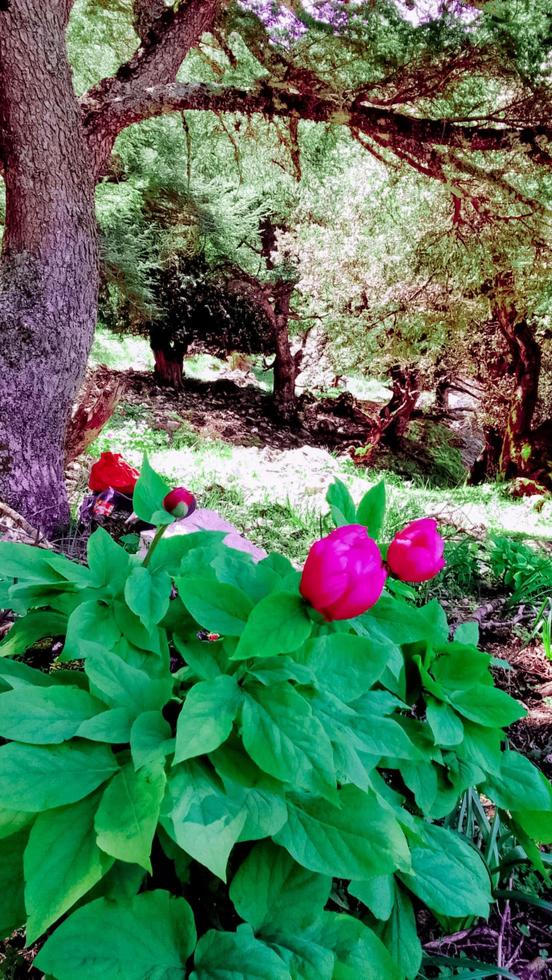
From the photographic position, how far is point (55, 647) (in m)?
1.41

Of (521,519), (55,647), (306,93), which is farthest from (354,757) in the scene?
(521,519)

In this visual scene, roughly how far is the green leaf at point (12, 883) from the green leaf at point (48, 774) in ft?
0.30

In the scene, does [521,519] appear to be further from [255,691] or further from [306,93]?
[255,691]

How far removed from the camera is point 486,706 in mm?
869

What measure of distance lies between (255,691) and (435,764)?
430mm

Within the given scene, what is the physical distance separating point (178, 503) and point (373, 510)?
0.32m

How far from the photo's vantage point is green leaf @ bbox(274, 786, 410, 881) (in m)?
0.63

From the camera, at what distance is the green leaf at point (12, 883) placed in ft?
2.04

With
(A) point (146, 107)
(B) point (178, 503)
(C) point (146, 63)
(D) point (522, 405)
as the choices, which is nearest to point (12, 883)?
(B) point (178, 503)

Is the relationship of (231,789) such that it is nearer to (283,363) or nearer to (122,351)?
(283,363)

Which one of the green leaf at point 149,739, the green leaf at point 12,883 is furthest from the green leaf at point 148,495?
the green leaf at point 12,883

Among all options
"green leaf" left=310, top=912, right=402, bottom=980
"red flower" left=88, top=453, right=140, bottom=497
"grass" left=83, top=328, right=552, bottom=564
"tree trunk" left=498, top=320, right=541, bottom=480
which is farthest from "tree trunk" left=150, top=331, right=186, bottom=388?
"green leaf" left=310, top=912, right=402, bottom=980

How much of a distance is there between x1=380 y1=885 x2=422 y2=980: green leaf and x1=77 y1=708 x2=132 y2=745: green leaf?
453mm

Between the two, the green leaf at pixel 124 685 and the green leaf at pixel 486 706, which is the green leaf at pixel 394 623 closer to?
the green leaf at pixel 486 706
